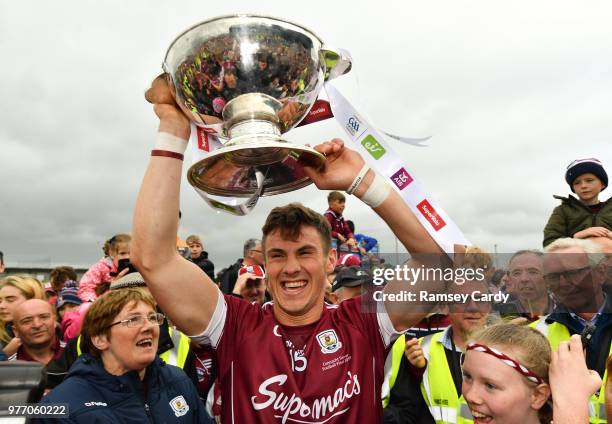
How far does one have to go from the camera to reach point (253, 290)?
526cm

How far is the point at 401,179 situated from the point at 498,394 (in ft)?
3.34

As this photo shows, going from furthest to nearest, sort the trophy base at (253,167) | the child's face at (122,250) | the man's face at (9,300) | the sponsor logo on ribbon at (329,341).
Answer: the child's face at (122,250) < the man's face at (9,300) < the sponsor logo on ribbon at (329,341) < the trophy base at (253,167)

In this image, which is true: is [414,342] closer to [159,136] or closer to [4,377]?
[159,136]

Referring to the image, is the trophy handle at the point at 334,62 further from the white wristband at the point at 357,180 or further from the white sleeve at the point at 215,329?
the white sleeve at the point at 215,329

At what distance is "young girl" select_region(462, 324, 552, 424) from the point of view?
2.20 m

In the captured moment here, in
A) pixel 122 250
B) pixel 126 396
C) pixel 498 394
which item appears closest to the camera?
pixel 498 394

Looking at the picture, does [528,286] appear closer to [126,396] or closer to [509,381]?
[509,381]


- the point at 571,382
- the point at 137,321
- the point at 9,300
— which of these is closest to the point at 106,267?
the point at 9,300

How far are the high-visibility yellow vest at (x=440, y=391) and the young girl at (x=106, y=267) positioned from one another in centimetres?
369

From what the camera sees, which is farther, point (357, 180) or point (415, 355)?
point (415, 355)

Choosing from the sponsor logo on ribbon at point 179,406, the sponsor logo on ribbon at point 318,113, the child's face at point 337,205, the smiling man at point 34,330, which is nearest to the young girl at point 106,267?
the smiling man at point 34,330

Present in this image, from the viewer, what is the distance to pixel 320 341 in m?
2.46

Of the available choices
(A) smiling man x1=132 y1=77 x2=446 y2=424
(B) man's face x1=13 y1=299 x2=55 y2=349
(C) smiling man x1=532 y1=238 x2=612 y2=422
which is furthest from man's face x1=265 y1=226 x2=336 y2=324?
(B) man's face x1=13 y1=299 x2=55 y2=349

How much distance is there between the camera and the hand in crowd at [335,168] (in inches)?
90.6
